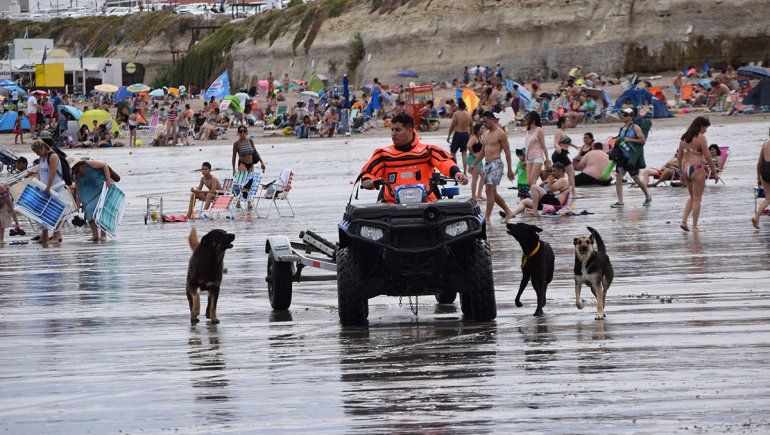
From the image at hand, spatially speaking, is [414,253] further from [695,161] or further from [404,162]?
[695,161]

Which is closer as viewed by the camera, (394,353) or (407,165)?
(394,353)

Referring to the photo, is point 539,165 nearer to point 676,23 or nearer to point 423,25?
point 676,23

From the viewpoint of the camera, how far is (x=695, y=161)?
698 inches

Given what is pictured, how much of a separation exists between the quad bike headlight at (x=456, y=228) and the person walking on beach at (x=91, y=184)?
1113 cm

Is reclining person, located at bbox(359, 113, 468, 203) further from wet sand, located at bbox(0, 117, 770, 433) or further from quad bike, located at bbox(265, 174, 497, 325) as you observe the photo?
wet sand, located at bbox(0, 117, 770, 433)

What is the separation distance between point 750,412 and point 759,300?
4.62 metres

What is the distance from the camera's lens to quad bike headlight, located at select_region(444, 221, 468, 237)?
9820 mm

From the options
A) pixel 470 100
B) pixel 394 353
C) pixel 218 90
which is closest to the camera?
pixel 394 353

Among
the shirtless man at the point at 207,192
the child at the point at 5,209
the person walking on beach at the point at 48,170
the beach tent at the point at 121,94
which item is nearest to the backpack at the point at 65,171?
the person walking on beach at the point at 48,170

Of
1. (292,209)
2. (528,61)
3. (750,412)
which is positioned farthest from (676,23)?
(750,412)

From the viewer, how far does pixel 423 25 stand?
83.9 meters

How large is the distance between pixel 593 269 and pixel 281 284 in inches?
106

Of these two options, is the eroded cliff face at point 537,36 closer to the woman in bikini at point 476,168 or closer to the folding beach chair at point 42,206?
the woman in bikini at point 476,168

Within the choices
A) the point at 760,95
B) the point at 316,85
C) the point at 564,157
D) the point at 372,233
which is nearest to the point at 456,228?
the point at 372,233
